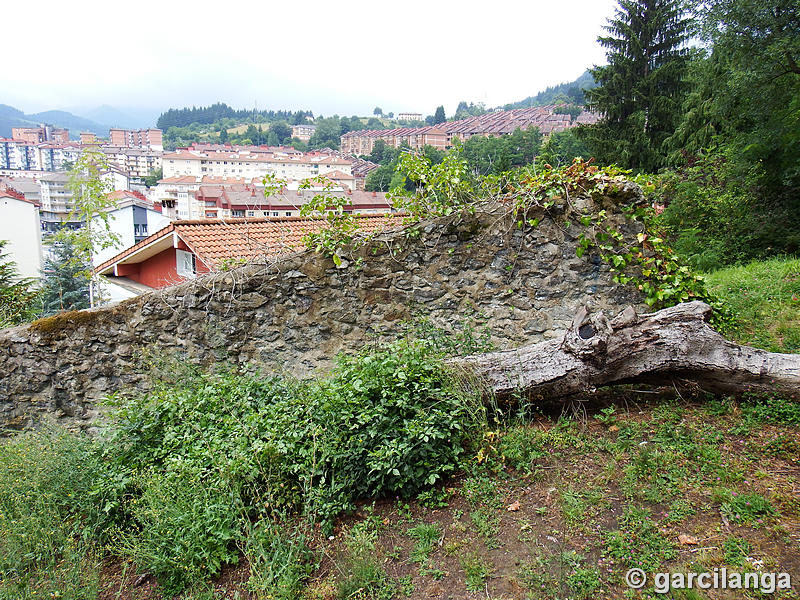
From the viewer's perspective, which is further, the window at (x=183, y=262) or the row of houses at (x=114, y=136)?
the row of houses at (x=114, y=136)

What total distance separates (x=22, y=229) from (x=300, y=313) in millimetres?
43459

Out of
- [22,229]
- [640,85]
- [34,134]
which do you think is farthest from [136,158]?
[640,85]

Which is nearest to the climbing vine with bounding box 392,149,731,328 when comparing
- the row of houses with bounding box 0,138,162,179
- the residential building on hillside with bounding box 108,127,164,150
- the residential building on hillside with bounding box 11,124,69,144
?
the row of houses with bounding box 0,138,162,179

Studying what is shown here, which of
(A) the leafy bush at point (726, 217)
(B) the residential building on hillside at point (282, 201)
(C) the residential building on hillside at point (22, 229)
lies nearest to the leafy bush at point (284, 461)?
(B) the residential building on hillside at point (282, 201)

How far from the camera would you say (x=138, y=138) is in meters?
181

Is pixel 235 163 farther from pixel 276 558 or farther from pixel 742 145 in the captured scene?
pixel 276 558

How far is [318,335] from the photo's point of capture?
5914mm

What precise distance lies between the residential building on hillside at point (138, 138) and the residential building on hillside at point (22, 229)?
140 meters

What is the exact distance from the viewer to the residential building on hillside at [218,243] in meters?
6.29

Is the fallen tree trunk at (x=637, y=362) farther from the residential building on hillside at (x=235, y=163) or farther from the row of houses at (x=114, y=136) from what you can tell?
the row of houses at (x=114, y=136)

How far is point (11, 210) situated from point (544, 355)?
46.3 m

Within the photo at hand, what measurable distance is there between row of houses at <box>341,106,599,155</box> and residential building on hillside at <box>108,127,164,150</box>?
69.5 meters

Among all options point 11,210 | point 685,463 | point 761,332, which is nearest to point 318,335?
point 685,463

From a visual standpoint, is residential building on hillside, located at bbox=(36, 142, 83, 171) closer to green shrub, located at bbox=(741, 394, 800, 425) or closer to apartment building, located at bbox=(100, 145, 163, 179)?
apartment building, located at bbox=(100, 145, 163, 179)
